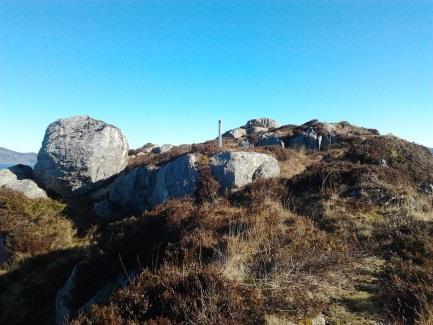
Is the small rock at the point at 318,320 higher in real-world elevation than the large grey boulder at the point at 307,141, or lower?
lower

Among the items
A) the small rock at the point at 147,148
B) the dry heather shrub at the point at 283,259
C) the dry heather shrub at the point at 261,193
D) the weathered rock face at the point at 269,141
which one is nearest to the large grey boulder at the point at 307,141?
the weathered rock face at the point at 269,141

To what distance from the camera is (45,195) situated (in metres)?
19.3

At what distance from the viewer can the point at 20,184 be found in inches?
754

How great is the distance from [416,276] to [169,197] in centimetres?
1137

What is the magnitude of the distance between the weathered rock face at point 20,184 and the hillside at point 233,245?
2.24ft

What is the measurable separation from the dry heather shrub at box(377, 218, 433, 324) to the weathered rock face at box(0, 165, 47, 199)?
59.2ft

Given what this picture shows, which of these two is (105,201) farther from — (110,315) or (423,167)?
(423,167)

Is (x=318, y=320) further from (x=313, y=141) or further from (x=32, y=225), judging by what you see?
(x=313, y=141)

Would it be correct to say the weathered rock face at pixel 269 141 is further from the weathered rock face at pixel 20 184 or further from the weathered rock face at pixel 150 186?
the weathered rock face at pixel 20 184

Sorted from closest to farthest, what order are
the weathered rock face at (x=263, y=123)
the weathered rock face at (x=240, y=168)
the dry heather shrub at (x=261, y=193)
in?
the dry heather shrub at (x=261, y=193), the weathered rock face at (x=240, y=168), the weathered rock face at (x=263, y=123)

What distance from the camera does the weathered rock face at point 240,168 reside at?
1432cm

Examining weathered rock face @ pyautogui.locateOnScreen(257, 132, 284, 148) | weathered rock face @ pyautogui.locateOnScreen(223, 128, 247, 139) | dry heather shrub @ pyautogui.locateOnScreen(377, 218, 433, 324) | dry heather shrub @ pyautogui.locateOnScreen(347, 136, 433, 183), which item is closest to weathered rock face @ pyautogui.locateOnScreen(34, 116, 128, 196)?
weathered rock face @ pyautogui.locateOnScreen(257, 132, 284, 148)

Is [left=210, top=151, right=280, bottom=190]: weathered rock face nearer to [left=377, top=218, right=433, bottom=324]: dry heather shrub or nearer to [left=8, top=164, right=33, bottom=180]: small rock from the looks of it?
[left=377, top=218, right=433, bottom=324]: dry heather shrub

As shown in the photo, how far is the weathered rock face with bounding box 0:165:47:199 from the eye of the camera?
738 inches
